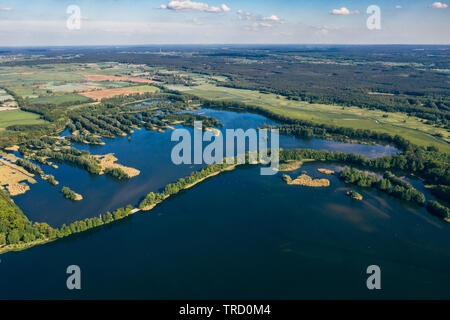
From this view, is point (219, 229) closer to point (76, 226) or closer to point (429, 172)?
point (76, 226)

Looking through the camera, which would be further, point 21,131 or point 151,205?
point 21,131

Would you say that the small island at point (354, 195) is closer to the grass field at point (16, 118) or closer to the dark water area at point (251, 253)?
the dark water area at point (251, 253)

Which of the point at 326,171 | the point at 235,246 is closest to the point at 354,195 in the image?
the point at 326,171

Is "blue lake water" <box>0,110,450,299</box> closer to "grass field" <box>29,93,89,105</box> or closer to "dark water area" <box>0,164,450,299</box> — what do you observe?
"dark water area" <box>0,164,450,299</box>

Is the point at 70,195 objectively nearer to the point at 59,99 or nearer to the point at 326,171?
the point at 326,171
